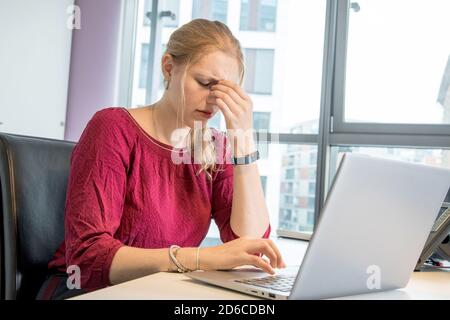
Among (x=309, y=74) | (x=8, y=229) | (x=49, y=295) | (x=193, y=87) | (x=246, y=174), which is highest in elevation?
(x=309, y=74)

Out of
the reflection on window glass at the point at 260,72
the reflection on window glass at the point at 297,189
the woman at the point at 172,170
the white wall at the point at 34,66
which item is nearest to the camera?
the woman at the point at 172,170

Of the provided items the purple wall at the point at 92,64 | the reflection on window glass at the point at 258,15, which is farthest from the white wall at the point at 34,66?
the reflection on window glass at the point at 258,15

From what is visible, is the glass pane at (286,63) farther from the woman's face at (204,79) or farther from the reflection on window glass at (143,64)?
the woman's face at (204,79)

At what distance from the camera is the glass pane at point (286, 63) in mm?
2992

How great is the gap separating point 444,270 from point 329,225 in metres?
0.63

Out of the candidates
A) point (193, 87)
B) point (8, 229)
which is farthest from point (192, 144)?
point (8, 229)

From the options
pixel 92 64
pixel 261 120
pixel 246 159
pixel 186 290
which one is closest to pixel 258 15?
pixel 261 120

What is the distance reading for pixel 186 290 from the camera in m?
0.76

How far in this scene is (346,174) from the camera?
668mm

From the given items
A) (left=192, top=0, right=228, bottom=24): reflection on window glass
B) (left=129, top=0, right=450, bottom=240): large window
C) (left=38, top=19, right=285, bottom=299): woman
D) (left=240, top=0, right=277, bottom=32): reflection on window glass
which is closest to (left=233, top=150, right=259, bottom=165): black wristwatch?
(left=38, top=19, right=285, bottom=299): woman

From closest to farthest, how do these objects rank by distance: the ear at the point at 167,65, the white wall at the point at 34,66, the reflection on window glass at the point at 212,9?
the ear at the point at 167,65 < the white wall at the point at 34,66 < the reflection on window glass at the point at 212,9

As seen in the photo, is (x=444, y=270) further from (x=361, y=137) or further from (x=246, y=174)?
(x=361, y=137)

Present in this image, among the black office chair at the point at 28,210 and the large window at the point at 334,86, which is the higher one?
the large window at the point at 334,86

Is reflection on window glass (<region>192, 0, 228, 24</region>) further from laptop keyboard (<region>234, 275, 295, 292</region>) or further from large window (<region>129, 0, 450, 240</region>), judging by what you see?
laptop keyboard (<region>234, 275, 295, 292</region>)
